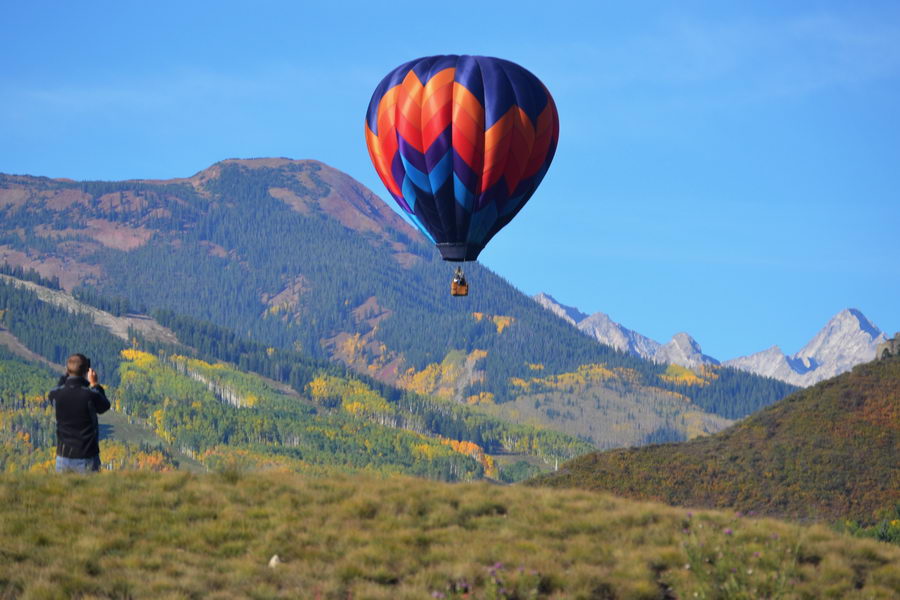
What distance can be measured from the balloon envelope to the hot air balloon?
0.05 meters

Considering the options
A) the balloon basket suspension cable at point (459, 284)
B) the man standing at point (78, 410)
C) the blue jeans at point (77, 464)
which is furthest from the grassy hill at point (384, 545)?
the balloon basket suspension cable at point (459, 284)

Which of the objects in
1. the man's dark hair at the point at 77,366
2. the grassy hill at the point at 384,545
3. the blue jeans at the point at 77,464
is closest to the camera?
the grassy hill at the point at 384,545

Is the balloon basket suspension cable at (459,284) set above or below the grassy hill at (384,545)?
above

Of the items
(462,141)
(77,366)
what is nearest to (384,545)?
(77,366)

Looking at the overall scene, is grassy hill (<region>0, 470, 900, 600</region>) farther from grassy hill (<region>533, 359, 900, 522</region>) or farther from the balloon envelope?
grassy hill (<region>533, 359, 900, 522</region>)

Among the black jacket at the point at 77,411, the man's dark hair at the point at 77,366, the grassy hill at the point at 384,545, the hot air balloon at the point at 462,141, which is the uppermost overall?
the hot air balloon at the point at 462,141

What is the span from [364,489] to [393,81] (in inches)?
1328

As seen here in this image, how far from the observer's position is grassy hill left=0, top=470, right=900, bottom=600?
2178 cm

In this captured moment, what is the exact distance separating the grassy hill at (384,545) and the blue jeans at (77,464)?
52 centimetres

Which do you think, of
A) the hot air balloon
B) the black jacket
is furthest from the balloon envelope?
the black jacket

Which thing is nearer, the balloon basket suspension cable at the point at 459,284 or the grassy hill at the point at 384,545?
the grassy hill at the point at 384,545

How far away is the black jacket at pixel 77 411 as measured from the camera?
82.6ft

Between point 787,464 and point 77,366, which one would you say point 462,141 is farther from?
point 787,464

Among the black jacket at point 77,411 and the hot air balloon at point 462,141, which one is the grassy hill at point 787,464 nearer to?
the hot air balloon at point 462,141
